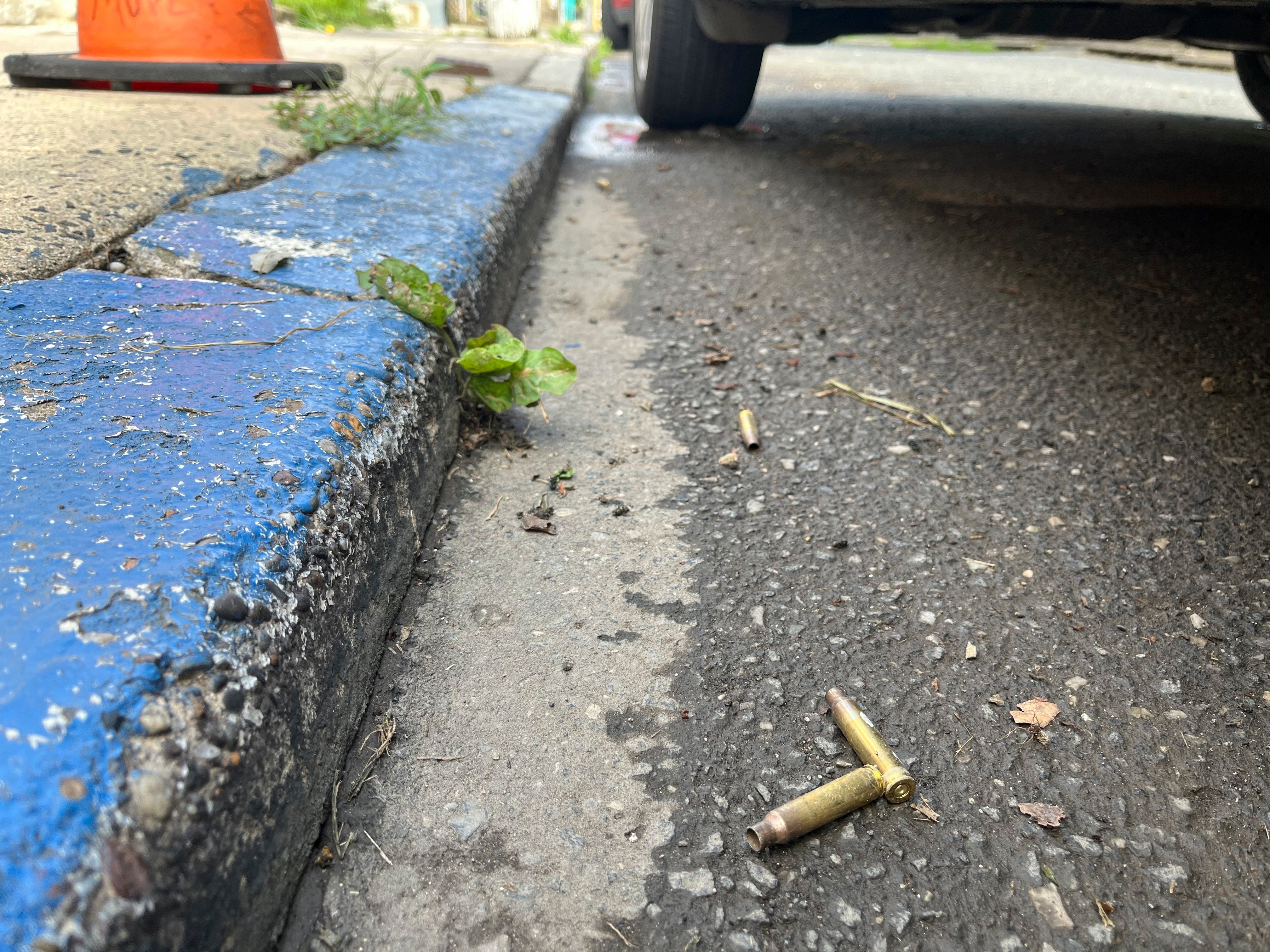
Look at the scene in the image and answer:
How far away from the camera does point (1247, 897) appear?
80 centimetres

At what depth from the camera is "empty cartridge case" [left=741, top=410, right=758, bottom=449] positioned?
4.89 ft

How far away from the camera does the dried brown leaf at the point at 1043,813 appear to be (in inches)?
34.1

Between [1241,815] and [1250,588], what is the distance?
0.40 metres

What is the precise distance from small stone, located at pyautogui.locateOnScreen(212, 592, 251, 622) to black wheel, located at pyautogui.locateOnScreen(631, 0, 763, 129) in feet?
10.6

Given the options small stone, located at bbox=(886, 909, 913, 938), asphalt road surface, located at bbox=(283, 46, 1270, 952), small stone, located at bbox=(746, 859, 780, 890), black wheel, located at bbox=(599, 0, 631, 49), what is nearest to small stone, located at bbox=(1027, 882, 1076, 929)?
asphalt road surface, located at bbox=(283, 46, 1270, 952)

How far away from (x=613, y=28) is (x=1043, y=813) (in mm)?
9109

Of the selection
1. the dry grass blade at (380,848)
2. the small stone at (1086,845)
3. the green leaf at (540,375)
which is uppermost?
the green leaf at (540,375)

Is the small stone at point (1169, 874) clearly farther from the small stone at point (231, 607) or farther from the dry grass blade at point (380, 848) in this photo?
the small stone at point (231, 607)

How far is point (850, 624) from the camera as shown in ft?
3.64

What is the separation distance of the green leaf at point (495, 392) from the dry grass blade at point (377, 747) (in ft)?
2.02

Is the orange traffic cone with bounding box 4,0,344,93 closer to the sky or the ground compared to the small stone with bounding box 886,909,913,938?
closer to the sky

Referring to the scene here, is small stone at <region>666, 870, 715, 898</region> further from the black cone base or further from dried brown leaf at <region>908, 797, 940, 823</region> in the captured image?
the black cone base

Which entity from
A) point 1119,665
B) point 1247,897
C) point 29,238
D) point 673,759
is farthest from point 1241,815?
point 29,238

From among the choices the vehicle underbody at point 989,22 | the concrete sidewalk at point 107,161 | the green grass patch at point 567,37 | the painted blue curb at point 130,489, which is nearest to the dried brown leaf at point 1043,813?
the painted blue curb at point 130,489
